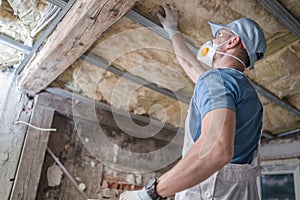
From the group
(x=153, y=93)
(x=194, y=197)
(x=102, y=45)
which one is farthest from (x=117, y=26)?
(x=194, y=197)

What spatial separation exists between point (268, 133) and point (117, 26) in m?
2.32

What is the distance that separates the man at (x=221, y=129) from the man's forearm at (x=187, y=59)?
7 cm

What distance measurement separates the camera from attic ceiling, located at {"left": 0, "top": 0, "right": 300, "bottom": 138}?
4.19 ft

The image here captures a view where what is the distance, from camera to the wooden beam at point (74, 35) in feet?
3.59

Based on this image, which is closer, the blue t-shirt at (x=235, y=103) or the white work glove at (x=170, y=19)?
the blue t-shirt at (x=235, y=103)

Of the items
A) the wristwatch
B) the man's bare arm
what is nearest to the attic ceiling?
the man's bare arm

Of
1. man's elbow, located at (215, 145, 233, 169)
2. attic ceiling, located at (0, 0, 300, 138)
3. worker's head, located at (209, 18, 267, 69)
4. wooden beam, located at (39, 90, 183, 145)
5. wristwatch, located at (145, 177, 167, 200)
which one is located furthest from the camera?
wooden beam, located at (39, 90, 183, 145)

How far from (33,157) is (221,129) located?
1.58m

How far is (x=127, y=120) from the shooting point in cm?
244

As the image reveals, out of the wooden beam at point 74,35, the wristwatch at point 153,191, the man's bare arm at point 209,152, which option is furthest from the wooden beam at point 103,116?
the man's bare arm at point 209,152

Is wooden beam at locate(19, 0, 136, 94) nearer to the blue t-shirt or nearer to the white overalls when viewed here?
the blue t-shirt

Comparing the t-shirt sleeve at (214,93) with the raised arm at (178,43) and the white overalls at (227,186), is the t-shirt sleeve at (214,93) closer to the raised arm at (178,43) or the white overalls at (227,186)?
the white overalls at (227,186)

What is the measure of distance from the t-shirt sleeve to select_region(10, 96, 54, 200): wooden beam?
1.46m

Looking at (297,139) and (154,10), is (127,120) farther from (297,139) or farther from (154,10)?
(297,139)
